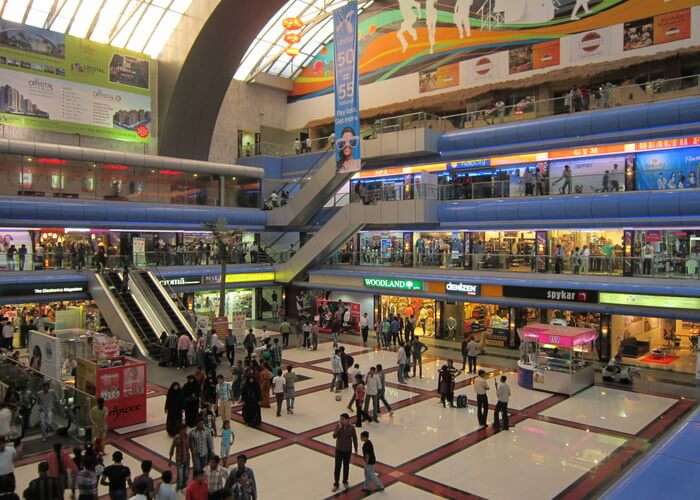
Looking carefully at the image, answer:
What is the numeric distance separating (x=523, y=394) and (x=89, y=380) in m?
12.3

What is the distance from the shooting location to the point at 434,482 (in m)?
11.3

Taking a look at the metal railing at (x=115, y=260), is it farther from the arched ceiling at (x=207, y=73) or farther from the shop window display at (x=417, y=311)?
the shop window display at (x=417, y=311)

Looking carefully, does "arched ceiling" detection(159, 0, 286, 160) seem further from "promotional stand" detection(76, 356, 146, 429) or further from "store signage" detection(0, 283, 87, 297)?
"promotional stand" detection(76, 356, 146, 429)

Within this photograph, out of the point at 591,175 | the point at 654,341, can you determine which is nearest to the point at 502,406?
the point at 654,341

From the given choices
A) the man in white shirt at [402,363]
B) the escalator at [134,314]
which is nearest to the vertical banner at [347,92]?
the man in white shirt at [402,363]

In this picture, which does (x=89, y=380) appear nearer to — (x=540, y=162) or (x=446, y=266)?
(x=446, y=266)

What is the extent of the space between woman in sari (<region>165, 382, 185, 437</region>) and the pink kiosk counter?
10730 mm

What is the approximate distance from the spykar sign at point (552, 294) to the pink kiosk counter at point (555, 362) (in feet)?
11.3

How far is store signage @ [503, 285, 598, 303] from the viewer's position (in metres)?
22.0

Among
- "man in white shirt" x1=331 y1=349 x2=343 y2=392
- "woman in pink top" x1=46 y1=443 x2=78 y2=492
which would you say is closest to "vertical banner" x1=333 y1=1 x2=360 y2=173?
"man in white shirt" x1=331 y1=349 x2=343 y2=392

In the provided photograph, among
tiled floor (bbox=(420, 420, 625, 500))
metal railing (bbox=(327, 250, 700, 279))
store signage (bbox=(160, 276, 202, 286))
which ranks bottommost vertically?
tiled floor (bbox=(420, 420, 625, 500))

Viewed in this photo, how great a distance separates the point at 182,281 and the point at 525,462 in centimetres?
2131

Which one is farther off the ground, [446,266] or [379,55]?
[379,55]

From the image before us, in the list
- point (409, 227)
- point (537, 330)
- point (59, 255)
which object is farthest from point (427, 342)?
point (59, 255)
